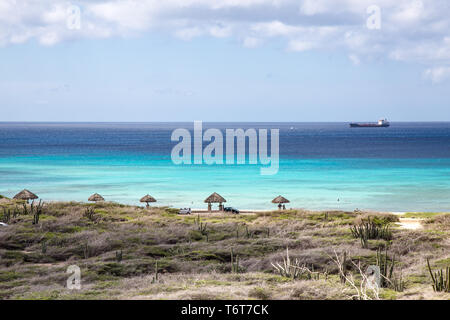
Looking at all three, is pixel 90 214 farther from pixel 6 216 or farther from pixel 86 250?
pixel 86 250

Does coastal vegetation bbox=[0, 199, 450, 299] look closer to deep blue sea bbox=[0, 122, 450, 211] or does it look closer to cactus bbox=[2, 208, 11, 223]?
cactus bbox=[2, 208, 11, 223]

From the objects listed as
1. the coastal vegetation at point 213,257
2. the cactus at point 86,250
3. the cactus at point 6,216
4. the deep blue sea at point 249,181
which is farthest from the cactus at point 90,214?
the deep blue sea at point 249,181

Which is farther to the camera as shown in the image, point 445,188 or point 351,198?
point 445,188

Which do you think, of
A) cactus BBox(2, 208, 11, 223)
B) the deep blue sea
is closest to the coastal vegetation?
cactus BBox(2, 208, 11, 223)

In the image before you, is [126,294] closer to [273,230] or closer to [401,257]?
[401,257]

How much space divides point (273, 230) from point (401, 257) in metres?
6.36

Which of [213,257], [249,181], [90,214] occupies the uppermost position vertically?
[90,214]

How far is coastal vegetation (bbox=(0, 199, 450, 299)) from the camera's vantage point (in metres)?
10.6

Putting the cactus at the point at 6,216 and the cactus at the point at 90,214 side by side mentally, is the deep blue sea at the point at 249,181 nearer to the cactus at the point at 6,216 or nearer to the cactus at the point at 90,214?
the cactus at the point at 90,214

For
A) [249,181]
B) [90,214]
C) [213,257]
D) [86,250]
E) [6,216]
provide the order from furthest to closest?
1. [249,181]
2. [90,214]
3. [6,216]
4. [86,250]
5. [213,257]

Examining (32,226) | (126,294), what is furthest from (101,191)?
(126,294)

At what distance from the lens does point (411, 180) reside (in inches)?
2201

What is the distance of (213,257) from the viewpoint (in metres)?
15.6

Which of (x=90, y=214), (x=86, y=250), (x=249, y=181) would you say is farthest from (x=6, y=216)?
(x=249, y=181)
